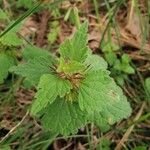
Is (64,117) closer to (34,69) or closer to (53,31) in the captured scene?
(34,69)

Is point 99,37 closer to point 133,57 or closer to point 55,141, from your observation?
point 133,57

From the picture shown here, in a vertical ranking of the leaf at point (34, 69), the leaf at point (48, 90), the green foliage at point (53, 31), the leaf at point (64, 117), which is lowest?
the leaf at point (64, 117)

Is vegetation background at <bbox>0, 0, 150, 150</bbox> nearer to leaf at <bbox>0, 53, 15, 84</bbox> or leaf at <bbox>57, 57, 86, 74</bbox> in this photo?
leaf at <bbox>0, 53, 15, 84</bbox>

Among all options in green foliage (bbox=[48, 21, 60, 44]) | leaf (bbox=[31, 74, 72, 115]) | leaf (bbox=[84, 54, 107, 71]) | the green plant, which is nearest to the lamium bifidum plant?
leaf (bbox=[31, 74, 72, 115])

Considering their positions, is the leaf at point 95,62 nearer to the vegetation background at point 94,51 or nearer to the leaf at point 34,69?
the leaf at point 34,69

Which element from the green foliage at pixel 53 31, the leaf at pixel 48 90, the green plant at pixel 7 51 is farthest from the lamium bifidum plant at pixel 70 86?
the green foliage at pixel 53 31

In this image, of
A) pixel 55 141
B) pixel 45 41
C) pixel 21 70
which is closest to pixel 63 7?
pixel 45 41

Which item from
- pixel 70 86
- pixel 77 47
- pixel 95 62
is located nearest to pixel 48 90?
pixel 70 86
